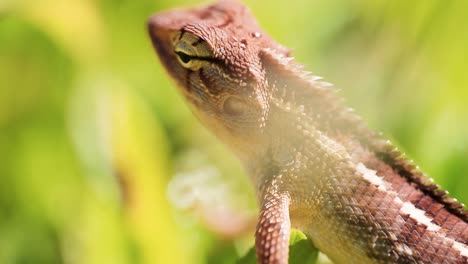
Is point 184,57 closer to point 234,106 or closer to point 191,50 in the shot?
point 191,50

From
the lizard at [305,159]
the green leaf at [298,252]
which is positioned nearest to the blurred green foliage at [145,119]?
the green leaf at [298,252]

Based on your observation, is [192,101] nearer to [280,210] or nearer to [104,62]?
[280,210]

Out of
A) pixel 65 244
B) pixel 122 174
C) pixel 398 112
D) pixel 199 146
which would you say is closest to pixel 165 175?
pixel 122 174

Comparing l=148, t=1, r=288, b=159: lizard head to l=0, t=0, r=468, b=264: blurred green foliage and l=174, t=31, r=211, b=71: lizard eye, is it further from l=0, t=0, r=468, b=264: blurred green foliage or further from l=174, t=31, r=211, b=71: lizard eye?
l=0, t=0, r=468, b=264: blurred green foliage

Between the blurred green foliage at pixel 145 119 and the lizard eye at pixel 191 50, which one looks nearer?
the lizard eye at pixel 191 50

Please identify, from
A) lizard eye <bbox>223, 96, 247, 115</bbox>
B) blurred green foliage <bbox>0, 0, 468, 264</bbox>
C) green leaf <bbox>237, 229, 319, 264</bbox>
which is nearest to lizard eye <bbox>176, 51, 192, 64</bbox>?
lizard eye <bbox>223, 96, 247, 115</bbox>

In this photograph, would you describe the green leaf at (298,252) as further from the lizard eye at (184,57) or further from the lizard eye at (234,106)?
the lizard eye at (184,57)

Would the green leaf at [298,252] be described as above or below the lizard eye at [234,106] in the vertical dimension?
below

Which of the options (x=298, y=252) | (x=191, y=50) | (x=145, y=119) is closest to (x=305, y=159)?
(x=298, y=252)
